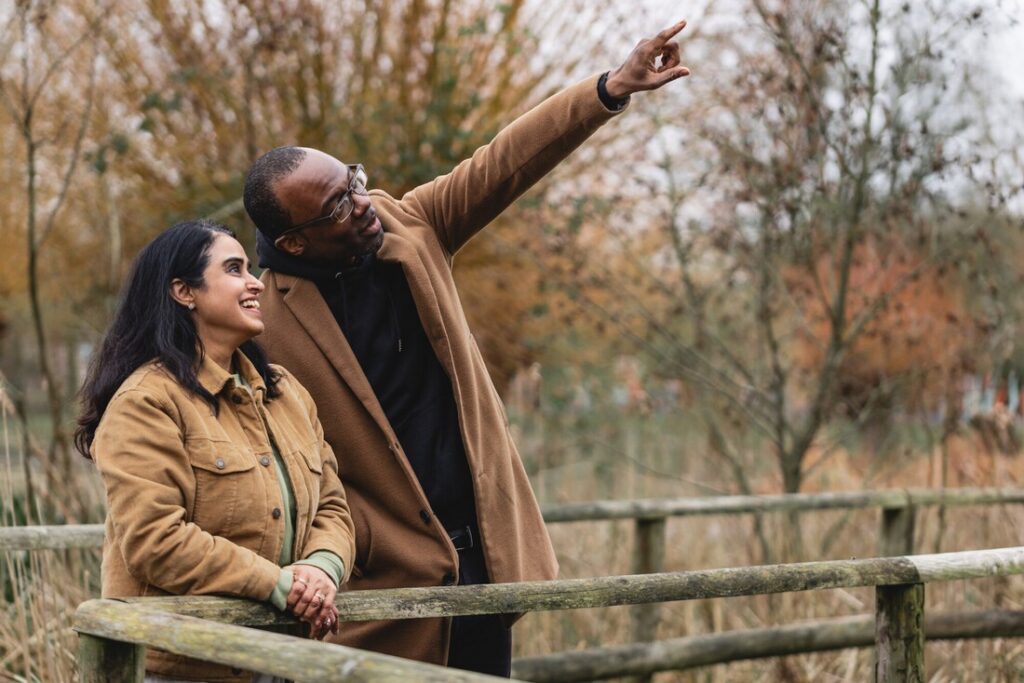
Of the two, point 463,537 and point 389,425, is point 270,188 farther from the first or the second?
point 463,537

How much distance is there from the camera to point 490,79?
7922 mm

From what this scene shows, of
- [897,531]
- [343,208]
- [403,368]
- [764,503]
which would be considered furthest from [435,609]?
[897,531]

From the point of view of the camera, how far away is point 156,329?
219cm

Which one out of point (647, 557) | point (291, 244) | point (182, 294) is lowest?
point (647, 557)

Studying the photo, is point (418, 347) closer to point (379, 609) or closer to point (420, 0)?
point (379, 609)

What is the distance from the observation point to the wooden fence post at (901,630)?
269cm

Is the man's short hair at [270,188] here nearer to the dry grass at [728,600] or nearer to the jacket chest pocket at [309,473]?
the jacket chest pocket at [309,473]

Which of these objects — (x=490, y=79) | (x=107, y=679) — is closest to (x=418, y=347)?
(x=107, y=679)

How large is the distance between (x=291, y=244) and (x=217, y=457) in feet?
2.04

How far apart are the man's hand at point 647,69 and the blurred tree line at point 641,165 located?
254 cm

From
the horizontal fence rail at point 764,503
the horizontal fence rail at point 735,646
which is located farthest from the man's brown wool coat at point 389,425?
the horizontal fence rail at point 764,503

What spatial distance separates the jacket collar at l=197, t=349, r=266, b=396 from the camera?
7.09 ft

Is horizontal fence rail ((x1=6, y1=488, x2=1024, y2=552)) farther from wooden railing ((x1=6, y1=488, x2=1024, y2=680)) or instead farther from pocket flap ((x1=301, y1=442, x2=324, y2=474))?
pocket flap ((x1=301, y1=442, x2=324, y2=474))

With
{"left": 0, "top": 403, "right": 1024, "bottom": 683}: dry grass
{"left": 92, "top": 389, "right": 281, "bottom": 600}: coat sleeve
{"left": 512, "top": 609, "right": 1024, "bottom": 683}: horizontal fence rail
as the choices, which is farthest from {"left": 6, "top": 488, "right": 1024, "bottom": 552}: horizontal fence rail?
{"left": 92, "top": 389, "right": 281, "bottom": 600}: coat sleeve
